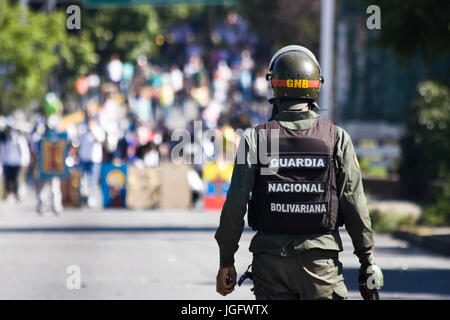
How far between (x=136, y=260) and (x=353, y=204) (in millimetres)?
9494

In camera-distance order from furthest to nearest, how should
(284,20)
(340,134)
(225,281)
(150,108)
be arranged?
(284,20) → (150,108) → (340,134) → (225,281)

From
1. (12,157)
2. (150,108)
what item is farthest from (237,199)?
(150,108)

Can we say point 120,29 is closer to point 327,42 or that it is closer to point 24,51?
point 24,51

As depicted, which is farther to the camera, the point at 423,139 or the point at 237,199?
the point at 423,139

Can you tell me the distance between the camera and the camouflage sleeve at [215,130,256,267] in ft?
19.8

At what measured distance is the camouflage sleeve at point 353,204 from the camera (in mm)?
6094

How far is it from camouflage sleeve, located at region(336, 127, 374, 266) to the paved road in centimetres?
571

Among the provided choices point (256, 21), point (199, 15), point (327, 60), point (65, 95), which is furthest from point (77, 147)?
point (199, 15)

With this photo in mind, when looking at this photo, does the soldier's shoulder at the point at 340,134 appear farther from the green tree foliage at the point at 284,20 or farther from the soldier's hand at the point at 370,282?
the green tree foliage at the point at 284,20

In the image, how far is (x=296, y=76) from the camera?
245 inches

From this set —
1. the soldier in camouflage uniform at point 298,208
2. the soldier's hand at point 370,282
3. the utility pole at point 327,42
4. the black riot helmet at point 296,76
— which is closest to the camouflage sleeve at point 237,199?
the soldier in camouflage uniform at point 298,208

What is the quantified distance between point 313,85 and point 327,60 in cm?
2055

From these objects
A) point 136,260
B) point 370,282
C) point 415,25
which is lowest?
point 136,260

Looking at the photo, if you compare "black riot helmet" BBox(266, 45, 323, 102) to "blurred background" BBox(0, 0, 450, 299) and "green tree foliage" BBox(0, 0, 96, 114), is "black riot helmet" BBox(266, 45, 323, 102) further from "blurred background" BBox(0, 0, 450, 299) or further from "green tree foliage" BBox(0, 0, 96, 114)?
"green tree foliage" BBox(0, 0, 96, 114)
